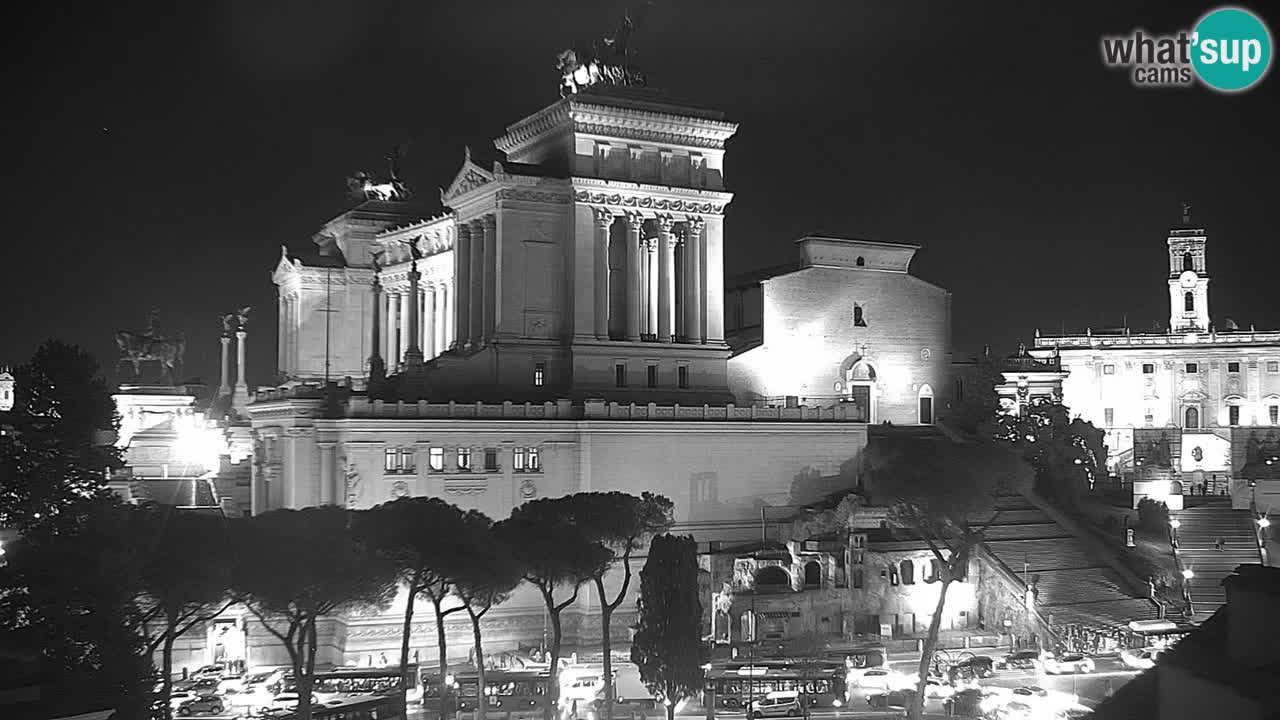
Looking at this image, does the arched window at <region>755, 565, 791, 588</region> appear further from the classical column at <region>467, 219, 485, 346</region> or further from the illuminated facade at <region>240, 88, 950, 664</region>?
the classical column at <region>467, 219, 485, 346</region>

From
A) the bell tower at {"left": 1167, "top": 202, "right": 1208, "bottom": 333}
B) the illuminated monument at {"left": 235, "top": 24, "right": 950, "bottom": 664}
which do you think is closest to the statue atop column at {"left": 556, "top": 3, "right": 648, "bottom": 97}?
the illuminated monument at {"left": 235, "top": 24, "right": 950, "bottom": 664}

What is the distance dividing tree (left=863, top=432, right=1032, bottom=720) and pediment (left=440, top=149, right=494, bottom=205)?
28294 mm

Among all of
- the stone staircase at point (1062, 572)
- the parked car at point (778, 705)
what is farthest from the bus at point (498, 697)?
the stone staircase at point (1062, 572)

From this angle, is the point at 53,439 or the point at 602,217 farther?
the point at 602,217

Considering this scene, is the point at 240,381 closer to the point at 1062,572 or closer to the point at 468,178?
the point at 468,178

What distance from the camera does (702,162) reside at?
77000 millimetres

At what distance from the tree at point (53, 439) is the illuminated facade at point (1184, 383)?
91.3 meters

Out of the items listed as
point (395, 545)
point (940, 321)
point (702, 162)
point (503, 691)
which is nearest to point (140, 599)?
point (395, 545)

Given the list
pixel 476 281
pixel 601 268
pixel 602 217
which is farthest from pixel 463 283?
pixel 602 217

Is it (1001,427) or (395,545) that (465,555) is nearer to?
(395,545)

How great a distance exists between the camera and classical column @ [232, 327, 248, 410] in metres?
97.0

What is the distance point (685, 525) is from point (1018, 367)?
133 feet

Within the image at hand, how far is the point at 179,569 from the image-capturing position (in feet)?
145

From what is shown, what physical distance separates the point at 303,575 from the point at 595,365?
99.8 feet
